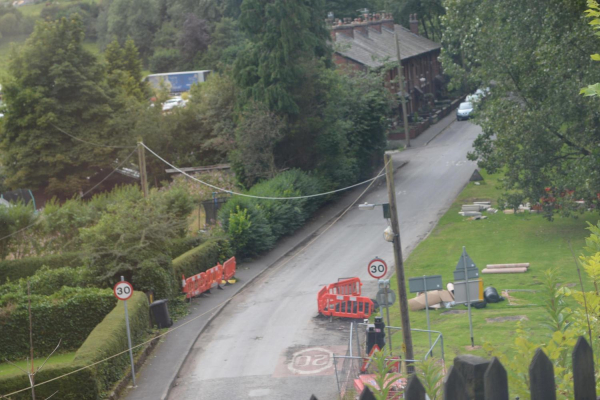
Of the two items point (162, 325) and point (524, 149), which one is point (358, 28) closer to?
point (524, 149)

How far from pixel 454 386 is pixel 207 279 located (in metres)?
27.9

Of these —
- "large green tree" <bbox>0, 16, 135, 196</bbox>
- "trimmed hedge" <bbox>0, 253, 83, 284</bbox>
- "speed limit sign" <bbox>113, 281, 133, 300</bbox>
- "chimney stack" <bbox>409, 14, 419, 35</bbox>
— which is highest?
"chimney stack" <bbox>409, 14, 419, 35</bbox>

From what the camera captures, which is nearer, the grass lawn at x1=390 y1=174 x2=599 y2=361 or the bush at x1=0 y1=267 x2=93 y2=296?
the grass lawn at x1=390 y1=174 x2=599 y2=361

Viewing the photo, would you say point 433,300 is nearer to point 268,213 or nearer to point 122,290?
point 122,290

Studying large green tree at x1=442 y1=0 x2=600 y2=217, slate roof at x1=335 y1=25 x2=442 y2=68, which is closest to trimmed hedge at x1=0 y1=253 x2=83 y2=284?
large green tree at x1=442 y1=0 x2=600 y2=217

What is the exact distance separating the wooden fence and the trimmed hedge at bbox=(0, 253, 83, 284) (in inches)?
1227

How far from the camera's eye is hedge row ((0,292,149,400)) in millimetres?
17859

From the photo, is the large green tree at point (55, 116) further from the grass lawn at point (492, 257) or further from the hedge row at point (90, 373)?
the hedge row at point (90, 373)

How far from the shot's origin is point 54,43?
171 feet

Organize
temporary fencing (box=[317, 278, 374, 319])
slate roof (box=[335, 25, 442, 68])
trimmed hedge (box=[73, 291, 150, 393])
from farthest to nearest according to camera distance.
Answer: slate roof (box=[335, 25, 442, 68]) → temporary fencing (box=[317, 278, 374, 319]) → trimmed hedge (box=[73, 291, 150, 393])

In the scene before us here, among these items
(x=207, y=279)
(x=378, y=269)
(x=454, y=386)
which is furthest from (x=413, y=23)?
(x=454, y=386)

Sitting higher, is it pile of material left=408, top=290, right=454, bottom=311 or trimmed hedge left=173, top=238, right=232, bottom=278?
trimmed hedge left=173, top=238, right=232, bottom=278

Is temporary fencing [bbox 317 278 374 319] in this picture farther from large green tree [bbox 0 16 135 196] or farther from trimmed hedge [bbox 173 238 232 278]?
large green tree [bbox 0 16 135 196]

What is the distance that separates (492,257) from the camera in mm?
31188
